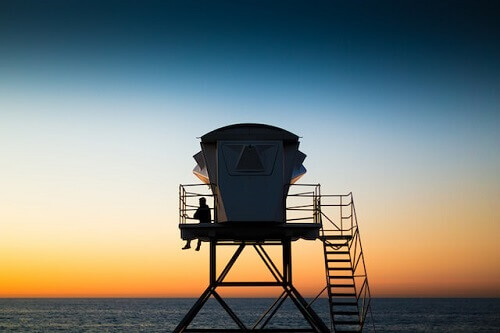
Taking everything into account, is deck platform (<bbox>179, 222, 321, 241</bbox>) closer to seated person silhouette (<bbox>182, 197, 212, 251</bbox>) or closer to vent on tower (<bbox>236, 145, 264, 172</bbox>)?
seated person silhouette (<bbox>182, 197, 212, 251</bbox>)

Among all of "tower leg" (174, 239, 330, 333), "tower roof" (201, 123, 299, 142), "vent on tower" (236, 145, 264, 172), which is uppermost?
"tower roof" (201, 123, 299, 142)

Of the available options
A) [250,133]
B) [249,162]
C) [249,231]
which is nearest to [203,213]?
[249,231]

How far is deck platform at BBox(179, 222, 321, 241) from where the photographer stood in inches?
1224

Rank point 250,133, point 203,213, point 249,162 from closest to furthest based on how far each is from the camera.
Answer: point 249,162, point 250,133, point 203,213

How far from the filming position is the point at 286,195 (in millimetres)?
31469

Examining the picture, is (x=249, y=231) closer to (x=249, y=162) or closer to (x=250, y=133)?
(x=249, y=162)

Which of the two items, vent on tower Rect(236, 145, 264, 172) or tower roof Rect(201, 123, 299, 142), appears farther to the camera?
tower roof Rect(201, 123, 299, 142)

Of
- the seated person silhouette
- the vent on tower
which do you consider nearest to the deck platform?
the seated person silhouette

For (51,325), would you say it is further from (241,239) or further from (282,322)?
(241,239)

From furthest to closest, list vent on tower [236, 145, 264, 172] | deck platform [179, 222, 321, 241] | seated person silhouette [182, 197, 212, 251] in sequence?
seated person silhouette [182, 197, 212, 251] < deck platform [179, 222, 321, 241] < vent on tower [236, 145, 264, 172]

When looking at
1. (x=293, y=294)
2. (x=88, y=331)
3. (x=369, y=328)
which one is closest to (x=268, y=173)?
(x=293, y=294)

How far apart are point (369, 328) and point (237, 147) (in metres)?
82.5

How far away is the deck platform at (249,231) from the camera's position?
102ft

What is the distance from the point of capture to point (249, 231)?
3109 cm
